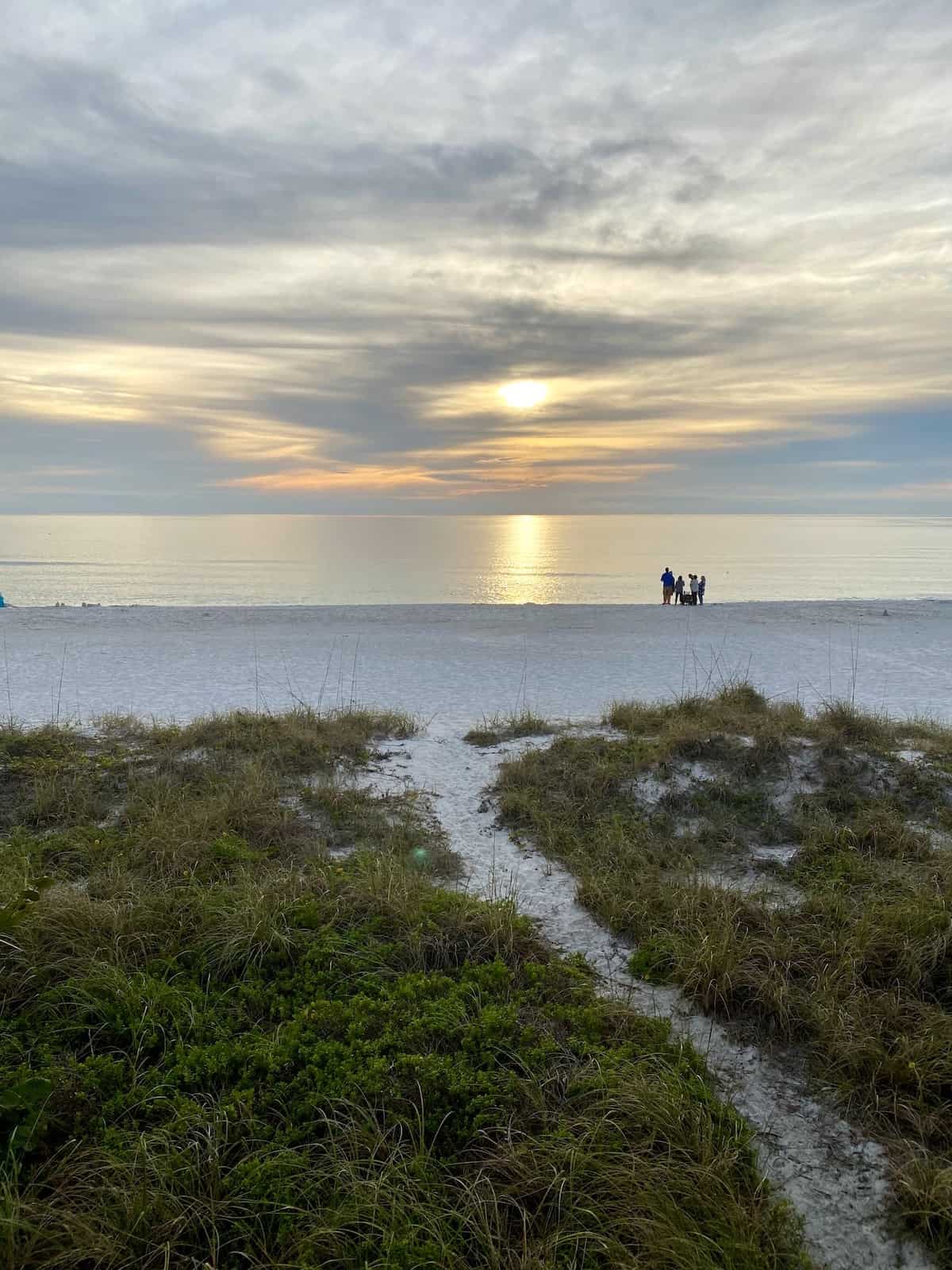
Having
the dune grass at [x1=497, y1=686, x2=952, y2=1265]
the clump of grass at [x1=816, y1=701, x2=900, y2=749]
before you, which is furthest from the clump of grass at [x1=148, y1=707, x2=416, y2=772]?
the clump of grass at [x1=816, y1=701, x2=900, y2=749]

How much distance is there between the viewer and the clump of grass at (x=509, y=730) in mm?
10781

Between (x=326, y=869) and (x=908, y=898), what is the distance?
4329 millimetres

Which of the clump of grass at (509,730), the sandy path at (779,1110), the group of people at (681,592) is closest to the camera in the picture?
the sandy path at (779,1110)

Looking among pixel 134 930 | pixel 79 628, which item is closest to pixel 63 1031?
pixel 134 930

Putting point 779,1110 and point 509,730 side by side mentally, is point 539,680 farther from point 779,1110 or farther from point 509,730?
point 779,1110

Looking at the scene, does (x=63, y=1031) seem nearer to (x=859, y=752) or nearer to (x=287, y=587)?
(x=859, y=752)

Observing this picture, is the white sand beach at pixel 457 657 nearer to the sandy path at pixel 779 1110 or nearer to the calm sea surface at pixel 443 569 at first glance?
the sandy path at pixel 779 1110

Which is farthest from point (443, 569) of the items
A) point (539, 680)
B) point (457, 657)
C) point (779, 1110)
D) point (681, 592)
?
point (779, 1110)

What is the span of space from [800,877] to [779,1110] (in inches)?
113

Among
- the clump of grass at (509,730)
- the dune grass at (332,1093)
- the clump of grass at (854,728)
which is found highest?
the clump of grass at (854,728)

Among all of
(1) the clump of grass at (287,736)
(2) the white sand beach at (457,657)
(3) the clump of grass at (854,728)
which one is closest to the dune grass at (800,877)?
(3) the clump of grass at (854,728)

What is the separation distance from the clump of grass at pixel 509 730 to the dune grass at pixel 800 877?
3.61ft

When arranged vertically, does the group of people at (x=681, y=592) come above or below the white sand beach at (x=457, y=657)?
above

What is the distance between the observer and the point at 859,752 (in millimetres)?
8906
